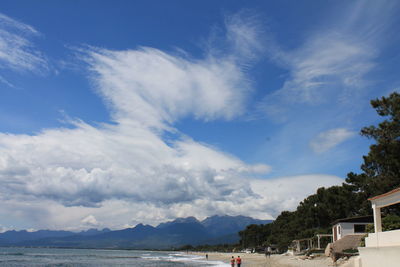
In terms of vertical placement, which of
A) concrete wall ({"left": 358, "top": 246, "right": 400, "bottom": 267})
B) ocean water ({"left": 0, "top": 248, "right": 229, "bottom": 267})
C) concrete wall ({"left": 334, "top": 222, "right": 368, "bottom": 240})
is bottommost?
ocean water ({"left": 0, "top": 248, "right": 229, "bottom": 267})

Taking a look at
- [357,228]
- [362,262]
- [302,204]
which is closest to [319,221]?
[302,204]

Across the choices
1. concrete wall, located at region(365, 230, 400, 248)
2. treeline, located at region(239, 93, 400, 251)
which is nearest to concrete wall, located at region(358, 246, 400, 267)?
concrete wall, located at region(365, 230, 400, 248)

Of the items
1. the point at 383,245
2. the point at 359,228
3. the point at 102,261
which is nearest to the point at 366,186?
the point at 359,228

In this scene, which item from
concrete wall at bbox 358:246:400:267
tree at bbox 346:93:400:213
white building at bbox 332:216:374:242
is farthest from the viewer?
white building at bbox 332:216:374:242

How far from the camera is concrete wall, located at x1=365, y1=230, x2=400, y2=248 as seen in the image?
45.4ft

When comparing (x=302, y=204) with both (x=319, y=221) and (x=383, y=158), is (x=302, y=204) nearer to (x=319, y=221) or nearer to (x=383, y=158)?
(x=319, y=221)

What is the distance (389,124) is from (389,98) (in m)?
2.40

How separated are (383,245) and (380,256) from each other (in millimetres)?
793

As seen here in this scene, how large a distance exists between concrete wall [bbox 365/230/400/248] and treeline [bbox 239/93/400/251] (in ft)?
37.1

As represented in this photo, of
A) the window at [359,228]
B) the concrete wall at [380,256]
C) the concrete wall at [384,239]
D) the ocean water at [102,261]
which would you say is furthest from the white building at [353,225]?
the ocean water at [102,261]

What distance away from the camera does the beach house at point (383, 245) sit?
13445 mm

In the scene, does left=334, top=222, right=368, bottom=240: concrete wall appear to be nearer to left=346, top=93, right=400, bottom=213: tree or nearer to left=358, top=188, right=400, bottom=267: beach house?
left=346, top=93, right=400, bottom=213: tree

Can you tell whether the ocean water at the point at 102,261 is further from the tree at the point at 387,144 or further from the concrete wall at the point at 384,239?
the concrete wall at the point at 384,239

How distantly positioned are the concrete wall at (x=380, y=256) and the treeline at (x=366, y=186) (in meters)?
11.9
